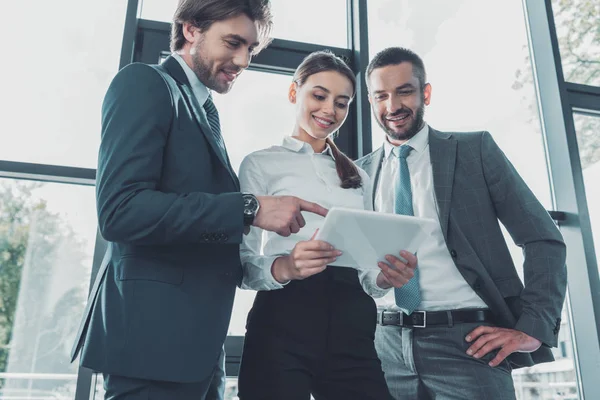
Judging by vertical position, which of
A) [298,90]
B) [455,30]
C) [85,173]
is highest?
[455,30]

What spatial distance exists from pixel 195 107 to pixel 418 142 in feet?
2.91

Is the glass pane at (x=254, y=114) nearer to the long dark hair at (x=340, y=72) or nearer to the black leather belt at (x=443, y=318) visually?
the long dark hair at (x=340, y=72)

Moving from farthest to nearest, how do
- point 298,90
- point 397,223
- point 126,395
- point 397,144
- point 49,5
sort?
point 49,5
point 397,144
point 298,90
point 397,223
point 126,395

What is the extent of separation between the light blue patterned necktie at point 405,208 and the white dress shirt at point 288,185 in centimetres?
16

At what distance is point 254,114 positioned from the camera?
2123 millimetres

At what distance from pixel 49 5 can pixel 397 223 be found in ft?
5.98

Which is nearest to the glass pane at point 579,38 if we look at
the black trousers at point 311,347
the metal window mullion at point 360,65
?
the metal window mullion at point 360,65

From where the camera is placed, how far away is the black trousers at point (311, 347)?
1.15 m

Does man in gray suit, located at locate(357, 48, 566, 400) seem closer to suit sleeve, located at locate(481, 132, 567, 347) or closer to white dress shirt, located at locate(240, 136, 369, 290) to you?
suit sleeve, located at locate(481, 132, 567, 347)

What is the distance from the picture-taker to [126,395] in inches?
35.9

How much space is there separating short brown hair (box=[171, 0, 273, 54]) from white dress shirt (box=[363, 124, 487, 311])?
0.69 meters

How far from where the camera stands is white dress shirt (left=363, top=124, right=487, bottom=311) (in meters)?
1.52

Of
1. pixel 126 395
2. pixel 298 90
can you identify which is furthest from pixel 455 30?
pixel 126 395

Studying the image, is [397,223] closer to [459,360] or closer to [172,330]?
[172,330]
